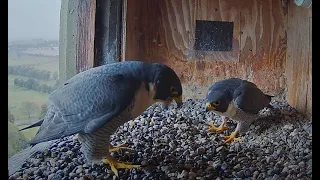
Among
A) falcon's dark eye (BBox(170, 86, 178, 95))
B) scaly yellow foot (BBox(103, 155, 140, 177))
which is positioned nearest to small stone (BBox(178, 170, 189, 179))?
scaly yellow foot (BBox(103, 155, 140, 177))

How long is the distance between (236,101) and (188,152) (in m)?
0.37

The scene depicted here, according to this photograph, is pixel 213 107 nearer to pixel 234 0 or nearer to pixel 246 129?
pixel 246 129

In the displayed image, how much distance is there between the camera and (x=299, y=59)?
1459 millimetres

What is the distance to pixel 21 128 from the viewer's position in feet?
3.23

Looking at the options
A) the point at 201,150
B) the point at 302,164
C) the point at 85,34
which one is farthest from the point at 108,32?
the point at 302,164

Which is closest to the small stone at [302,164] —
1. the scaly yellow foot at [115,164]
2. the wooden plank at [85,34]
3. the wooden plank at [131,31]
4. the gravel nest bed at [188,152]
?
the gravel nest bed at [188,152]

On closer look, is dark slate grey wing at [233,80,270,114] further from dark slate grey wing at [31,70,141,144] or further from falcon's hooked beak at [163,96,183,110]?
dark slate grey wing at [31,70,141,144]

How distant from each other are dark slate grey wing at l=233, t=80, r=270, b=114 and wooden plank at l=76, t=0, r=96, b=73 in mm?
545

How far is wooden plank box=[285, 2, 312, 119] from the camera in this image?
1356 mm

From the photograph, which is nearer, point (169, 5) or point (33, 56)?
point (33, 56)

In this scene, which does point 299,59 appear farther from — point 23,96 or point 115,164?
point 23,96
